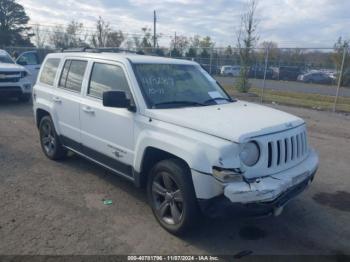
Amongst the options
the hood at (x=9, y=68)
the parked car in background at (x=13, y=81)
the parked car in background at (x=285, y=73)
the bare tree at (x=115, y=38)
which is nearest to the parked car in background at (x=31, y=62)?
the parked car in background at (x=13, y=81)

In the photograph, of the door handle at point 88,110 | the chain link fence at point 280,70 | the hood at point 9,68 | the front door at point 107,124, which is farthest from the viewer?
the chain link fence at point 280,70

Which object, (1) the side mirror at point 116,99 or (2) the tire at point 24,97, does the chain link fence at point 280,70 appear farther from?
(1) the side mirror at point 116,99

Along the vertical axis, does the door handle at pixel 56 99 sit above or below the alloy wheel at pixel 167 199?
above

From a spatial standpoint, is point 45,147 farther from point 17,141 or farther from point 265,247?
point 265,247

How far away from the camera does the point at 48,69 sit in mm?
6215

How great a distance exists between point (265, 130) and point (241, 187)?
0.69m

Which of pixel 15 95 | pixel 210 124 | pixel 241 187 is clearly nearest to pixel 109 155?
pixel 210 124

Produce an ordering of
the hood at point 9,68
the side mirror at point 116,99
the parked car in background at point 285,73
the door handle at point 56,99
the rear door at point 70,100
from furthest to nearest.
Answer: the parked car in background at point 285,73
the hood at point 9,68
the door handle at point 56,99
the rear door at point 70,100
the side mirror at point 116,99

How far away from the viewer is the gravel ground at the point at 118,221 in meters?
3.62

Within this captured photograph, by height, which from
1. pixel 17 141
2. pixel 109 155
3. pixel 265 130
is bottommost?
pixel 17 141

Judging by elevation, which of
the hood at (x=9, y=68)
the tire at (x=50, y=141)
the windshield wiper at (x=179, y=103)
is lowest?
the tire at (x=50, y=141)

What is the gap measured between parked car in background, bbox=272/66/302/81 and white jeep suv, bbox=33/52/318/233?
21.0m

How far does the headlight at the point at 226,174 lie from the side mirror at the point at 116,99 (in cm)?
147

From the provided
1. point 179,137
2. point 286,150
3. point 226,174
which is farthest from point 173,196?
point 286,150
